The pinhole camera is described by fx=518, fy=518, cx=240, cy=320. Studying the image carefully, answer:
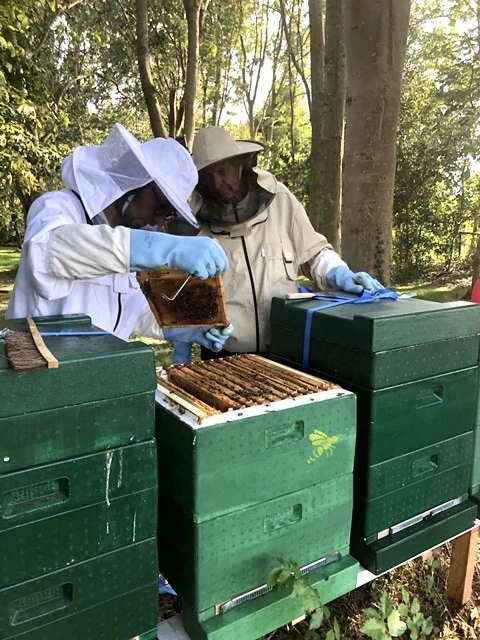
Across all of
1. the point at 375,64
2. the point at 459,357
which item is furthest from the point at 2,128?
the point at 459,357

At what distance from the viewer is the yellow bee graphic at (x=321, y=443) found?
58.5 inches

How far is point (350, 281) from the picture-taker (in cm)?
235

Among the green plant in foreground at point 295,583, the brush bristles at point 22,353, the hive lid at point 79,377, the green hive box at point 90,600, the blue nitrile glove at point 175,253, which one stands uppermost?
the blue nitrile glove at point 175,253

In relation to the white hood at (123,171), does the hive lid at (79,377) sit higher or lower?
lower

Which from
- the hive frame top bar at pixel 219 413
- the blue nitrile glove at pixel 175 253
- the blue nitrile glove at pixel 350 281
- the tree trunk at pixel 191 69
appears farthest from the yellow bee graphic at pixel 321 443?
the tree trunk at pixel 191 69

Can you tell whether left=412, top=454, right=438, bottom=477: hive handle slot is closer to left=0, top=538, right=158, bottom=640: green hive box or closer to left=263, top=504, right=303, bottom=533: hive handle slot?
left=263, top=504, right=303, bottom=533: hive handle slot

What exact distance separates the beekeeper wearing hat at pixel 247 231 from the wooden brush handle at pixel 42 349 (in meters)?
1.17

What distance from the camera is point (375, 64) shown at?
10.9 feet

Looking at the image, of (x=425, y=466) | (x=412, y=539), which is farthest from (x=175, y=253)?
(x=412, y=539)

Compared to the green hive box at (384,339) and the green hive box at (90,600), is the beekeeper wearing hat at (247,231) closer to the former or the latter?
the green hive box at (384,339)

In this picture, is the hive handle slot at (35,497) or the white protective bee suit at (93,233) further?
the white protective bee suit at (93,233)

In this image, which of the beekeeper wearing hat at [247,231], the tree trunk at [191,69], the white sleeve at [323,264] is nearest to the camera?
the beekeeper wearing hat at [247,231]

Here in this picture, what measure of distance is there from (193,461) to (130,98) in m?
14.9

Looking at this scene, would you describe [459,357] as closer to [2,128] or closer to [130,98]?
[2,128]
